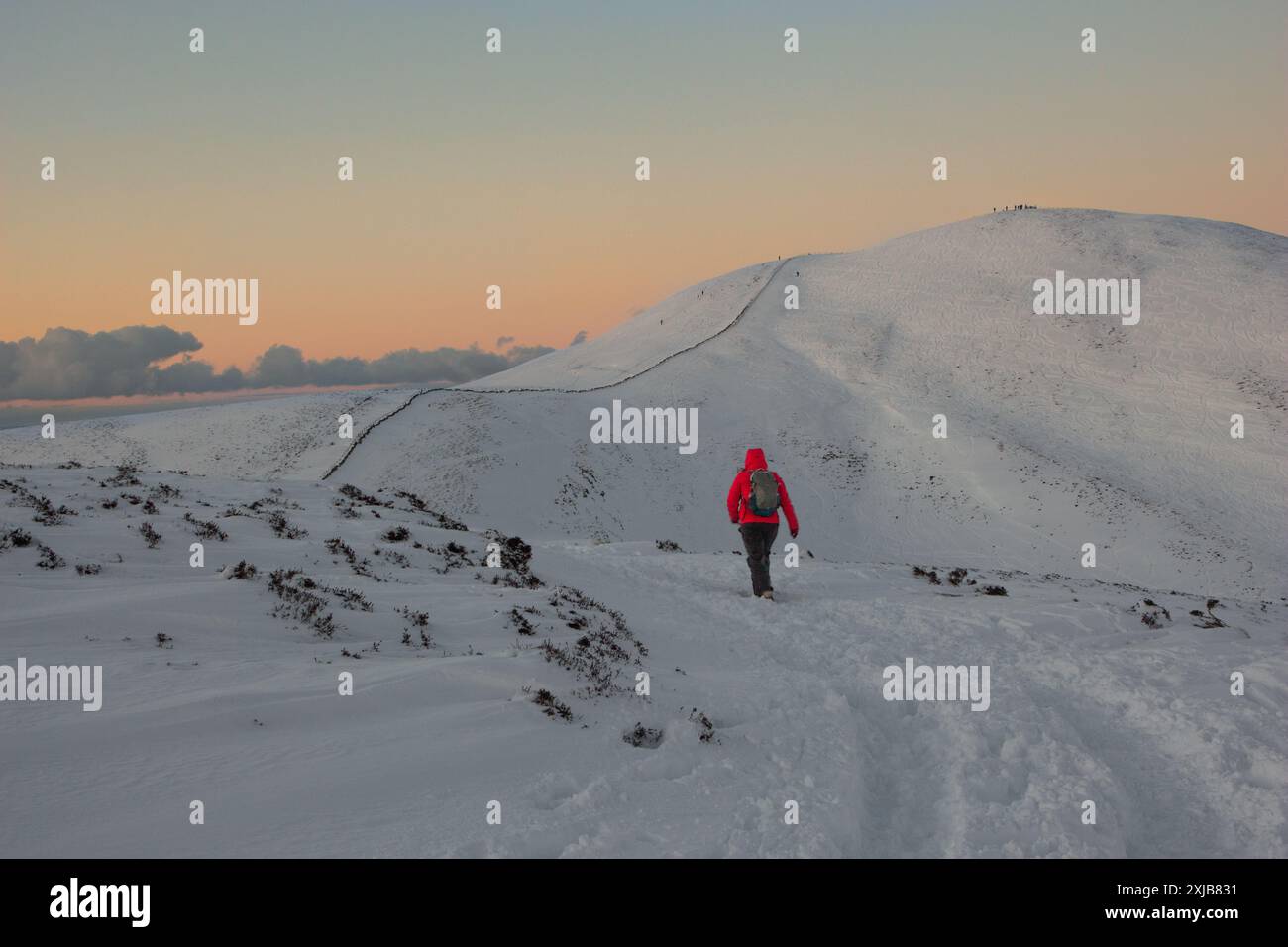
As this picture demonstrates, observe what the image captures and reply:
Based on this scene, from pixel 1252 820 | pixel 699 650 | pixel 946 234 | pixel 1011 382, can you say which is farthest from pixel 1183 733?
pixel 946 234

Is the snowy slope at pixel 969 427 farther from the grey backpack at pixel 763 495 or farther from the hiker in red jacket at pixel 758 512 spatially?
the grey backpack at pixel 763 495

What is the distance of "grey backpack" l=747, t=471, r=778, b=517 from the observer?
16.3m

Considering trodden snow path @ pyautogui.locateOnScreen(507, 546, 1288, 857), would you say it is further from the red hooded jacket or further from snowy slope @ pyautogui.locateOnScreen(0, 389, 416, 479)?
snowy slope @ pyautogui.locateOnScreen(0, 389, 416, 479)

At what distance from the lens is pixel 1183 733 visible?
8469 mm

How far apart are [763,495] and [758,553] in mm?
1263

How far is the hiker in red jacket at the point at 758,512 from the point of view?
1606cm

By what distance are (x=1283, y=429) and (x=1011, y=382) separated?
16151 millimetres

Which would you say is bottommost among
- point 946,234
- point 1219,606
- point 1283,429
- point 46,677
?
point 1219,606

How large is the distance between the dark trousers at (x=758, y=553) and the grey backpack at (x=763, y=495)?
1.05ft

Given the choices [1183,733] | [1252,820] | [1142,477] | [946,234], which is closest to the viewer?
[1252,820]

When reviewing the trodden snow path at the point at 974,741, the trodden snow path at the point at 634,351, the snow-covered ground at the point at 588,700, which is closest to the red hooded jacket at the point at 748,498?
the snow-covered ground at the point at 588,700

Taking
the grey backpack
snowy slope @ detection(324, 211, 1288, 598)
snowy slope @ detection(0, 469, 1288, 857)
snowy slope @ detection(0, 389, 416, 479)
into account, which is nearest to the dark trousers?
the grey backpack
